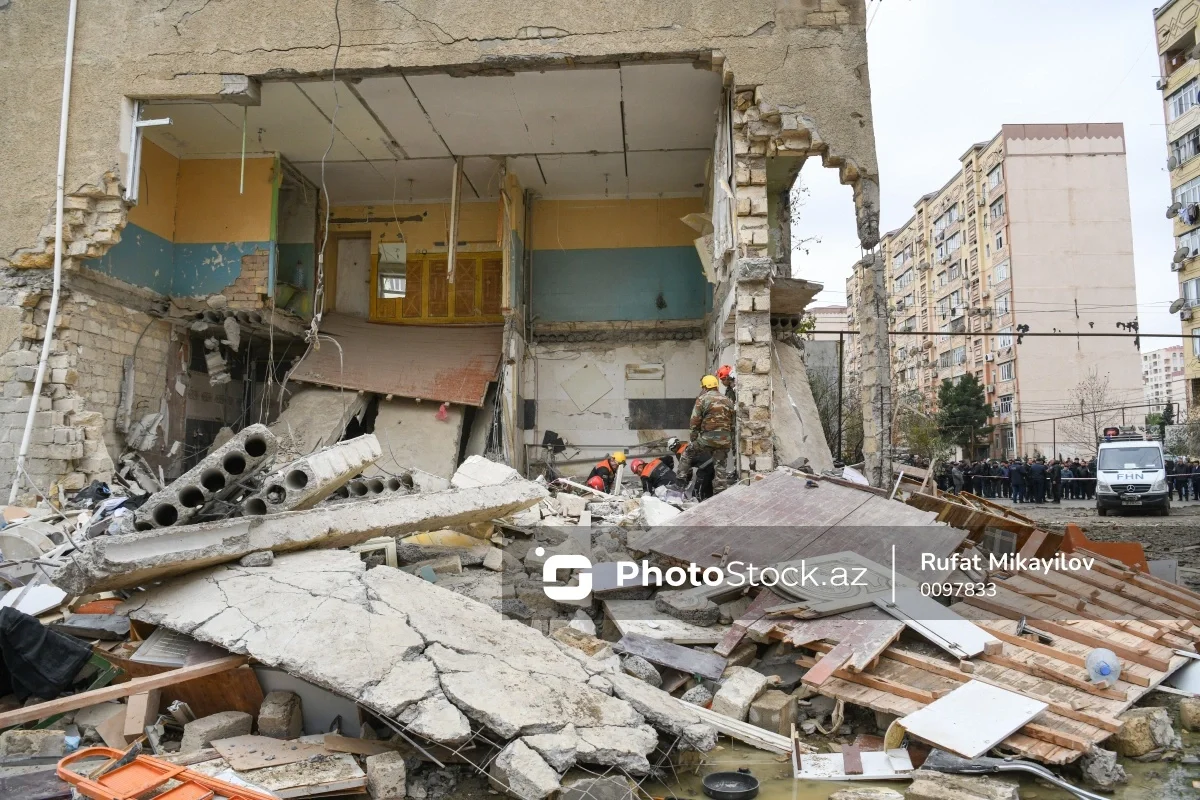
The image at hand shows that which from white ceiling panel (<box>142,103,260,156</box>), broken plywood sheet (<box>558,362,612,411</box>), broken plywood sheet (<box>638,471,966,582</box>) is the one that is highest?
white ceiling panel (<box>142,103,260,156</box>)

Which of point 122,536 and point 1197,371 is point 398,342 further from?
point 1197,371

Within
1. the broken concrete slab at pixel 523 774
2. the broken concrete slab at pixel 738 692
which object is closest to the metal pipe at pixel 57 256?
the broken concrete slab at pixel 523 774

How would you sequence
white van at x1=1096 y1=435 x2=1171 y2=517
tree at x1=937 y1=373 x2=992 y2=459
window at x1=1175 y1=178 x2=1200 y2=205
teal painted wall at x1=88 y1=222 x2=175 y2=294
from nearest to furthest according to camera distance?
teal painted wall at x1=88 y1=222 x2=175 y2=294, white van at x1=1096 y1=435 x2=1171 y2=517, window at x1=1175 y1=178 x2=1200 y2=205, tree at x1=937 y1=373 x2=992 y2=459

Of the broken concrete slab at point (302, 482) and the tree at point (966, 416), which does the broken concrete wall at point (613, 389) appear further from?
the tree at point (966, 416)

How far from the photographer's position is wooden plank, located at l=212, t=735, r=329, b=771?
3424 millimetres

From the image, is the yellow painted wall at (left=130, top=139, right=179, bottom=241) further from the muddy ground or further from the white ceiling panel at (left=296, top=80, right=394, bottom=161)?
the muddy ground

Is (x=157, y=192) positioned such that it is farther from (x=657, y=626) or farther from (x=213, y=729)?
(x=657, y=626)

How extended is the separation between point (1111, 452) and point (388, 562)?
64.6 ft

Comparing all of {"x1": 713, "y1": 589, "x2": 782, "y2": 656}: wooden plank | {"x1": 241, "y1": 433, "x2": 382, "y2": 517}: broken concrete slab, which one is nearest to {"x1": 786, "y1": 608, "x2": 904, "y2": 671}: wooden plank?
{"x1": 713, "y1": 589, "x2": 782, "y2": 656}: wooden plank

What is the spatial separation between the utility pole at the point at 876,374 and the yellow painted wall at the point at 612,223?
5.36 m

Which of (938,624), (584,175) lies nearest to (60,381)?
(584,175)

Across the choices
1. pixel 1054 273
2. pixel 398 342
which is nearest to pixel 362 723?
pixel 398 342

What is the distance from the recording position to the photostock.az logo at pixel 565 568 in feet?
18.9

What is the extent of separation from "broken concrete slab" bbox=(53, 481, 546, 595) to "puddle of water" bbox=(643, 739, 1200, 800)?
2.86 meters
